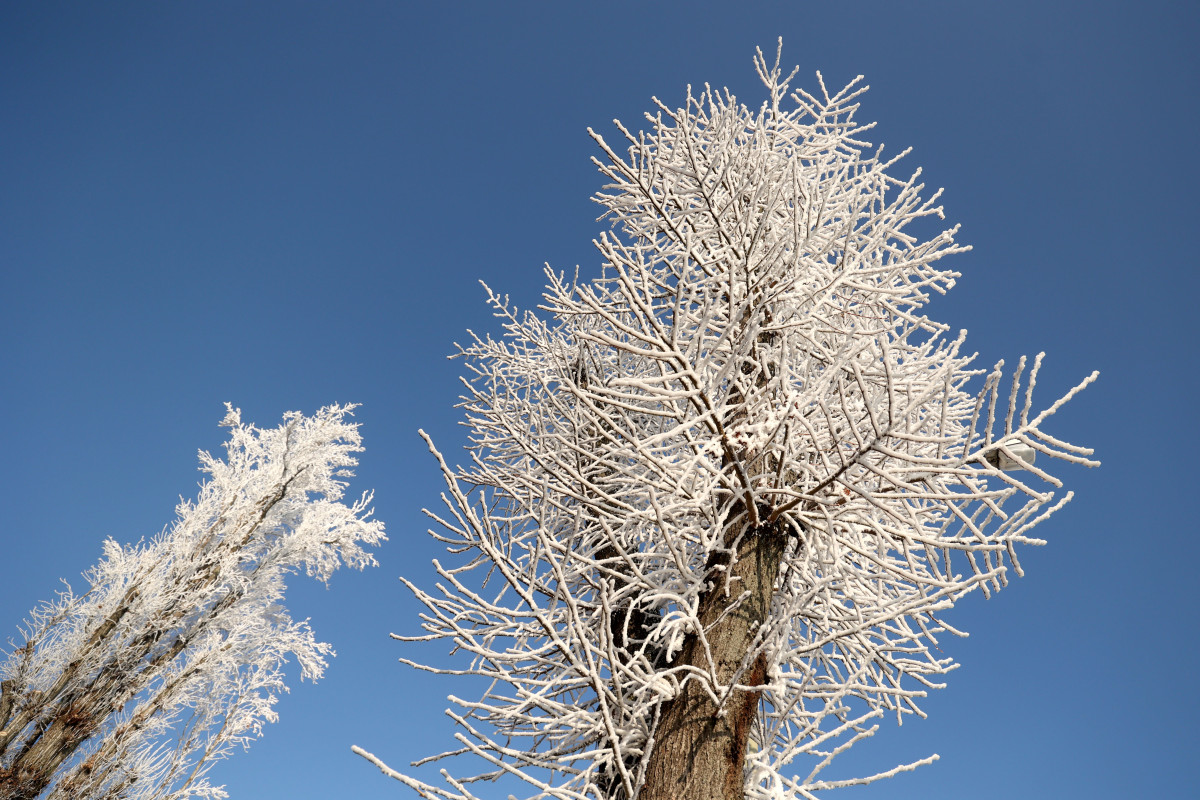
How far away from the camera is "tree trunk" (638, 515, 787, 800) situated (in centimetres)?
222

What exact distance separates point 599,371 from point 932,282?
7.08 ft

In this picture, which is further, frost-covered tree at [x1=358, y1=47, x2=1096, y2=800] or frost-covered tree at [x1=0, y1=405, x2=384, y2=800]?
frost-covered tree at [x1=0, y1=405, x2=384, y2=800]

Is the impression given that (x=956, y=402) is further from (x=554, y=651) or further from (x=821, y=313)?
(x=554, y=651)

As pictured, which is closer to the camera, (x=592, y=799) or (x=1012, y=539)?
(x=1012, y=539)

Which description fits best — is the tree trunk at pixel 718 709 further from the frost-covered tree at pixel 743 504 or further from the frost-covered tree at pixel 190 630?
the frost-covered tree at pixel 190 630

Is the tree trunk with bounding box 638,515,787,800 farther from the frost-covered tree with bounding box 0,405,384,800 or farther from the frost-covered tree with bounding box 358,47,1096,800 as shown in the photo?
the frost-covered tree with bounding box 0,405,384,800

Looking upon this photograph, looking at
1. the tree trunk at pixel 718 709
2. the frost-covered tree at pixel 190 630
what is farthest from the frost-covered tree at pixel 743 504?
the frost-covered tree at pixel 190 630

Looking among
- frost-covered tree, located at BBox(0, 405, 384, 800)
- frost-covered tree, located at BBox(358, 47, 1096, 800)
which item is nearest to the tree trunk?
frost-covered tree, located at BBox(358, 47, 1096, 800)

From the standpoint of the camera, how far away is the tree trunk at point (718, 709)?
2.22 m

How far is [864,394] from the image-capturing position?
1826 mm

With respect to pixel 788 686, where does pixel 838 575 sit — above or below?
above

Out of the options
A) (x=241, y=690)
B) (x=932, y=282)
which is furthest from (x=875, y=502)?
(x=241, y=690)

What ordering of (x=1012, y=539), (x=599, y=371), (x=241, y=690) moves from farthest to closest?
1. (x=241, y=690)
2. (x=599, y=371)
3. (x=1012, y=539)

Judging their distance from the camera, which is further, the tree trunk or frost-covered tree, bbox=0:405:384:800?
frost-covered tree, bbox=0:405:384:800
